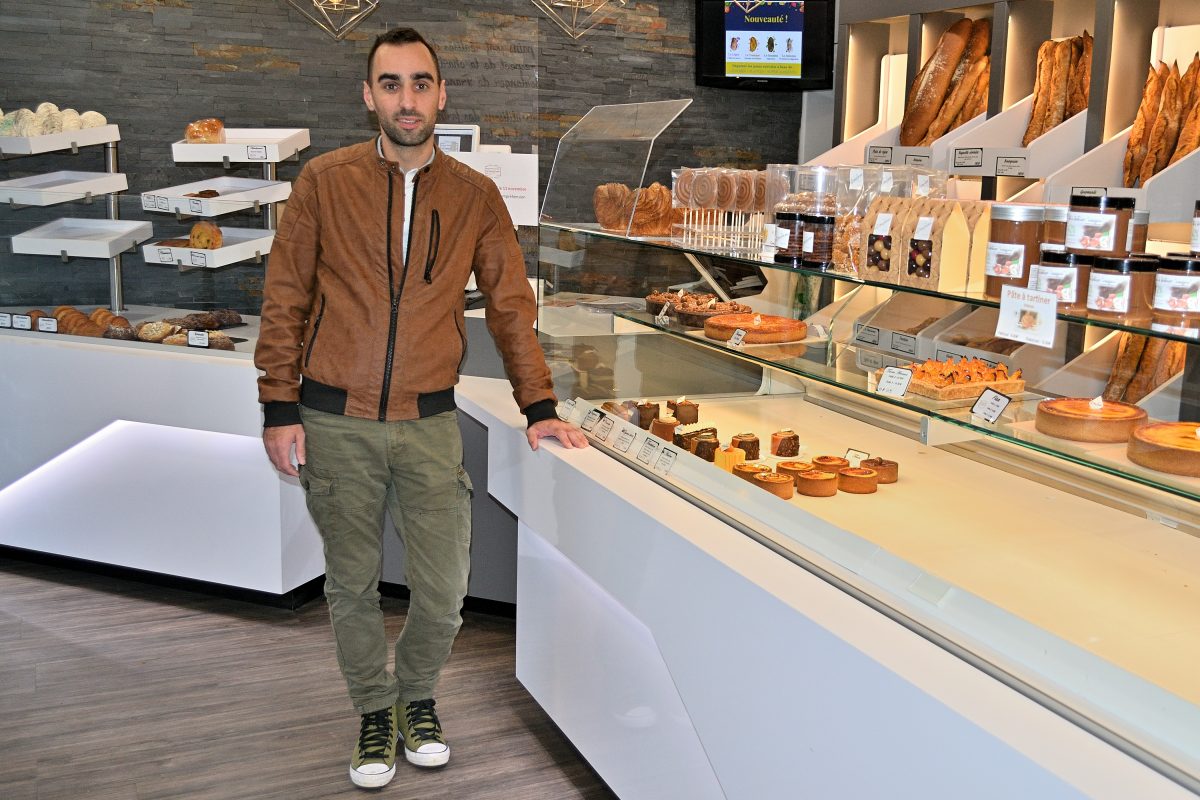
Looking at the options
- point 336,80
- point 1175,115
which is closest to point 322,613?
point 336,80

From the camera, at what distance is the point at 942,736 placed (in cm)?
141

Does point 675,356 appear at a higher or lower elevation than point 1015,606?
higher

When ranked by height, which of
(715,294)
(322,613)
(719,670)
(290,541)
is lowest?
(322,613)

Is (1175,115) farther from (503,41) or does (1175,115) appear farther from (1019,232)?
(503,41)

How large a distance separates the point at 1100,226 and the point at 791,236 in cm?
67

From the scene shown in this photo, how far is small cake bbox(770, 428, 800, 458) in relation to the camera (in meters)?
2.20

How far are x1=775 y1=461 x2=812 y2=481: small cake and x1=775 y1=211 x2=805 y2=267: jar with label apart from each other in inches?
15.2

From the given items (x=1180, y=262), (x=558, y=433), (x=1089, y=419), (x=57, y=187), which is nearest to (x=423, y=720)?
(x=558, y=433)

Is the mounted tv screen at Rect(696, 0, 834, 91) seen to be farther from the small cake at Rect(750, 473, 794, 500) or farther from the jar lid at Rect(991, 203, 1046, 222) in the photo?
the jar lid at Rect(991, 203, 1046, 222)

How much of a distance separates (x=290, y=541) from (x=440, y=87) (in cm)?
179

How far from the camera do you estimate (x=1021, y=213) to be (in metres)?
1.56

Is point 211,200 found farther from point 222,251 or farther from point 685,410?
point 685,410

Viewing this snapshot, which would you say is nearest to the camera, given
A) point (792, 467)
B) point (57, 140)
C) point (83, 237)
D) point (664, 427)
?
point (792, 467)

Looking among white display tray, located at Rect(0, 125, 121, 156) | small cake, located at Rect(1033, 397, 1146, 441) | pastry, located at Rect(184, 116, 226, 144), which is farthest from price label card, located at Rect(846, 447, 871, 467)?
white display tray, located at Rect(0, 125, 121, 156)
